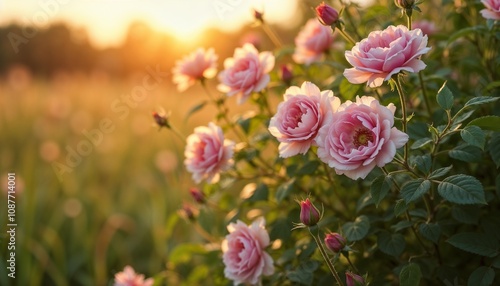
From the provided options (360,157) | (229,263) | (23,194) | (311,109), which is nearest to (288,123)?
(311,109)

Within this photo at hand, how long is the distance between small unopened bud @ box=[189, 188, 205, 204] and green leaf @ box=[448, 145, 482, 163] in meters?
0.67

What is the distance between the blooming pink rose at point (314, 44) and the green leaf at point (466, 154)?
0.60m

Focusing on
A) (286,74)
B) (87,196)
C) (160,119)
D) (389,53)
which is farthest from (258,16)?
(87,196)

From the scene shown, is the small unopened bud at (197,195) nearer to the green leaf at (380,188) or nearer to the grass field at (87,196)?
the grass field at (87,196)

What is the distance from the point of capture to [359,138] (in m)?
0.98

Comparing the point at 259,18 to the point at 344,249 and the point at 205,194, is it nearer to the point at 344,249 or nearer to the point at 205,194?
the point at 205,194

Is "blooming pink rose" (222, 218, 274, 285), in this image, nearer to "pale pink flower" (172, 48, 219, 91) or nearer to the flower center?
the flower center

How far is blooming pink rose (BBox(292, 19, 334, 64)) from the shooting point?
5.31 feet

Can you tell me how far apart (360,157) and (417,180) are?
14 cm

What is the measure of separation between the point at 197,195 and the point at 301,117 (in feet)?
1.85

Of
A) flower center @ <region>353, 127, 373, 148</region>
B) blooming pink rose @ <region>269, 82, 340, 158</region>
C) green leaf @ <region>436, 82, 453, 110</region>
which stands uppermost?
blooming pink rose @ <region>269, 82, 340, 158</region>

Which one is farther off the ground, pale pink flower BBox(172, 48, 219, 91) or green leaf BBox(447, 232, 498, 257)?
pale pink flower BBox(172, 48, 219, 91)
